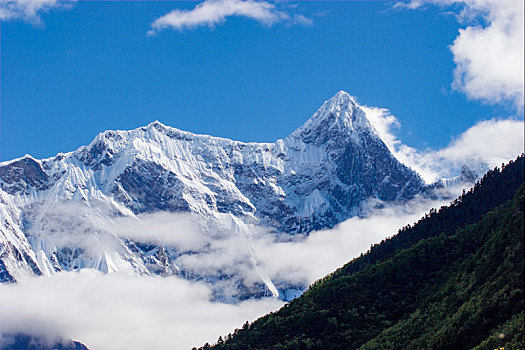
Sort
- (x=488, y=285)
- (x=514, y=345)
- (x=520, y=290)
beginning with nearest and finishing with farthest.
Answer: (x=514, y=345) → (x=520, y=290) → (x=488, y=285)

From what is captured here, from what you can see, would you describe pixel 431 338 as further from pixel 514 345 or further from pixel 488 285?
pixel 514 345

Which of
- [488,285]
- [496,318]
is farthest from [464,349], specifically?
[488,285]

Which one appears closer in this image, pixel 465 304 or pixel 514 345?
pixel 514 345

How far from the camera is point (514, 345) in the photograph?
153125 mm

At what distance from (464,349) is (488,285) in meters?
22.0

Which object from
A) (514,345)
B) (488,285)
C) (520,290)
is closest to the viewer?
(514,345)

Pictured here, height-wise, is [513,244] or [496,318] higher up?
[513,244]

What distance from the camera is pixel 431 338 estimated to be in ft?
645

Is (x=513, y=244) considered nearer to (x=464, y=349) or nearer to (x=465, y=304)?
(x=465, y=304)

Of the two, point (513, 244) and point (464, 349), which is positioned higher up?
point (513, 244)

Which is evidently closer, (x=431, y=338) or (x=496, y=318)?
(x=496, y=318)

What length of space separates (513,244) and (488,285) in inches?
426

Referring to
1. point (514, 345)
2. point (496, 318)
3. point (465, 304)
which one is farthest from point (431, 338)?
point (514, 345)

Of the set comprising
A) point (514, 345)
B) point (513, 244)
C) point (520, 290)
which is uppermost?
point (513, 244)
